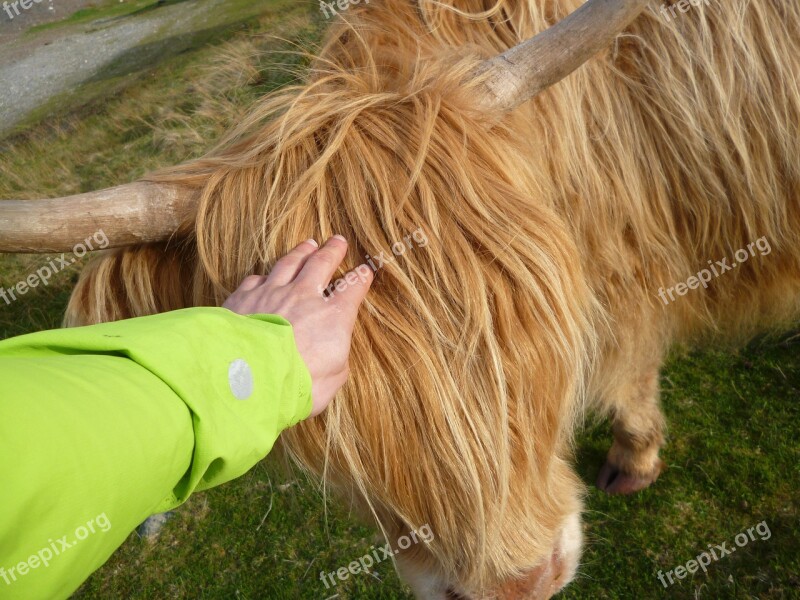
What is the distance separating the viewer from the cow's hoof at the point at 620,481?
357 centimetres

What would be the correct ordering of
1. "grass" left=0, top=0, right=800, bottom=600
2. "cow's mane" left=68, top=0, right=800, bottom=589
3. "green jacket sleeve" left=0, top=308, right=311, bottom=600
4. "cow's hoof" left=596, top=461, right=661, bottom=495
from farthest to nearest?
1. "cow's hoof" left=596, top=461, right=661, bottom=495
2. "grass" left=0, top=0, right=800, bottom=600
3. "cow's mane" left=68, top=0, right=800, bottom=589
4. "green jacket sleeve" left=0, top=308, right=311, bottom=600

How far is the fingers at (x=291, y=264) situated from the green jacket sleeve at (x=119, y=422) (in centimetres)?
15

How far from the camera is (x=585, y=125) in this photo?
75.9 inches

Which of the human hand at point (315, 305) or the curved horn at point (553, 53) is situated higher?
the curved horn at point (553, 53)

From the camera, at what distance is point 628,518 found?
11.5 ft

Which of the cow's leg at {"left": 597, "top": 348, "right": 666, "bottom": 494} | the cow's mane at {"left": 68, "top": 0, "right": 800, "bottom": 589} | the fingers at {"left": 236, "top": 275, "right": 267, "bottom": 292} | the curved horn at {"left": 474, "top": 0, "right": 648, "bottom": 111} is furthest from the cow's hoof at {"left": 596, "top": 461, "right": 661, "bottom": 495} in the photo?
the fingers at {"left": 236, "top": 275, "right": 267, "bottom": 292}

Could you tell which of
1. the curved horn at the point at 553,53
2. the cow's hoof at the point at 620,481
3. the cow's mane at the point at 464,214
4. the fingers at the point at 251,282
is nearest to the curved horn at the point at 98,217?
the cow's mane at the point at 464,214

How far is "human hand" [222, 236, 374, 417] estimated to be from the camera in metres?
1.24

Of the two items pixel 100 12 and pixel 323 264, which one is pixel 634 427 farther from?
pixel 100 12

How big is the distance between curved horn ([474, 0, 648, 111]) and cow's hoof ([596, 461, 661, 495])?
2669 millimetres

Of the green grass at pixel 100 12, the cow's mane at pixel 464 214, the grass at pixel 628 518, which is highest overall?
the green grass at pixel 100 12

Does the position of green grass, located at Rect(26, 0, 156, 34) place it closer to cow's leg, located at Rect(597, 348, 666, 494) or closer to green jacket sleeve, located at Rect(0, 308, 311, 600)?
cow's leg, located at Rect(597, 348, 666, 494)

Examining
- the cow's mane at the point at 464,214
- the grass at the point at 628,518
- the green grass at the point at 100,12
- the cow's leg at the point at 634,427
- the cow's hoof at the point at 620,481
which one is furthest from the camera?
the green grass at the point at 100,12

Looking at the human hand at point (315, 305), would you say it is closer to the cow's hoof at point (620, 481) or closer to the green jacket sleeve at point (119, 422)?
the green jacket sleeve at point (119, 422)
